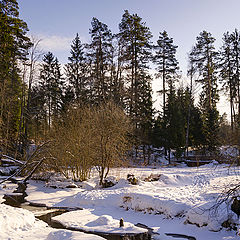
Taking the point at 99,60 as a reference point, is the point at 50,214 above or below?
below

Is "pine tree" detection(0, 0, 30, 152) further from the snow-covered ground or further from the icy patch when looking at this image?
the icy patch

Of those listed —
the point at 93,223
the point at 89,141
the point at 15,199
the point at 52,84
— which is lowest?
the point at 93,223

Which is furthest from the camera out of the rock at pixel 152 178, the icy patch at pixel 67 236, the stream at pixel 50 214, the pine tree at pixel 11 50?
the pine tree at pixel 11 50

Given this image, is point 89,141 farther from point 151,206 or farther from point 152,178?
point 151,206

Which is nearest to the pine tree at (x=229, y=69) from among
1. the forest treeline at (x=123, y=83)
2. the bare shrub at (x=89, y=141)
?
the forest treeline at (x=123, y=83)

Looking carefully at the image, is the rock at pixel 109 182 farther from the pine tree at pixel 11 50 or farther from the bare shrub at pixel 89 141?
the pine tree at pixel 11 50

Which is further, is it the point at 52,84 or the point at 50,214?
the point at 52,84

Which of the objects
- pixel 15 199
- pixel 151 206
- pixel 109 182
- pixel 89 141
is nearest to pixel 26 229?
pixel 151 206

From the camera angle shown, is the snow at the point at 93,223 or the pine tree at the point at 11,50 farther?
the pine tree at the point at 11,50

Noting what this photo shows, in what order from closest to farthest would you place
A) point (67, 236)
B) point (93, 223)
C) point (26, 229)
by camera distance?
point (67, 236) → point (26, 229) → point (93, 223)

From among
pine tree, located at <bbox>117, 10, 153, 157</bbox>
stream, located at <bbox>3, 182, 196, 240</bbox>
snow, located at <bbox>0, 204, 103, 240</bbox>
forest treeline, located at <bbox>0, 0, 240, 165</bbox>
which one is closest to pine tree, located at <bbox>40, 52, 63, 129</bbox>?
forest treeline, located at <bbox>0, 0, 240, 165</bbox>

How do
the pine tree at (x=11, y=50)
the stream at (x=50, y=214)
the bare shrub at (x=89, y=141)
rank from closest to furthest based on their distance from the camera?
1. the stream at (x=50, y=214)
2. the bare shrub at (x=89, y=141)
3. the pine tree at (x=11, y=50)

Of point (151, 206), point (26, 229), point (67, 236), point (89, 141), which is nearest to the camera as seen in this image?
point (67, 236)

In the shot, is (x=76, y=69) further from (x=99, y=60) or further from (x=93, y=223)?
(x=93, y=223)
